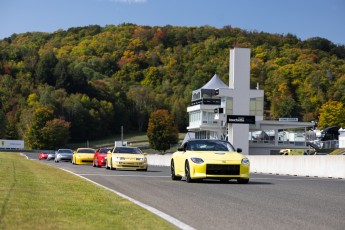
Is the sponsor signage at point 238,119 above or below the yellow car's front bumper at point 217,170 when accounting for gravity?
above

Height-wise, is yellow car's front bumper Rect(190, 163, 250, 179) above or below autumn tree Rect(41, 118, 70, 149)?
below

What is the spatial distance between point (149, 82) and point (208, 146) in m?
177

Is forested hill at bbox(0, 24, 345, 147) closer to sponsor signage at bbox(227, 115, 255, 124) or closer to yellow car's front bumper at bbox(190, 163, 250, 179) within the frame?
sponsor signage at bbox(227, 115, 255, 124)

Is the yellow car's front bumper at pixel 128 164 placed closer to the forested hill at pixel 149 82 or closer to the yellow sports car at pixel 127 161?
the yellow sports car at pixel 127 161

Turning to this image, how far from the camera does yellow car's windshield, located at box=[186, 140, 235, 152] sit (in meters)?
21.0

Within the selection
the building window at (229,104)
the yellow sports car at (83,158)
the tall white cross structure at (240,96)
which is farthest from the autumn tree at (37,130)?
the yellow sports car at (83,158)

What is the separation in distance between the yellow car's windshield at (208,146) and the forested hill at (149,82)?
427ft

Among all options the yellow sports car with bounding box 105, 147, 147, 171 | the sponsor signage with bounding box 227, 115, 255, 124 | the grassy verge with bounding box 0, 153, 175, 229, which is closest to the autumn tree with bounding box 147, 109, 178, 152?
the sponsor signage with bounding box 227, 115, 255, 124

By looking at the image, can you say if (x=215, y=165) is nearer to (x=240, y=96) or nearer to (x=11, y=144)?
(x=240, y=96)

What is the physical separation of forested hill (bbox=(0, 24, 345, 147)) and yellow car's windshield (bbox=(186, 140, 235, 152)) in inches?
5119

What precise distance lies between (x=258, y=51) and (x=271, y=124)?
76.1 metres

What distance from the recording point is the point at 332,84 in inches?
6260

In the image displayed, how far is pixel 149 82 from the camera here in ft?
648

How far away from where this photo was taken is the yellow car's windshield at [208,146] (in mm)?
20984
